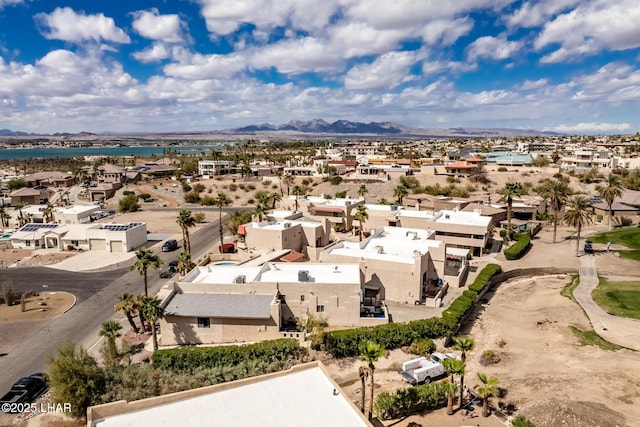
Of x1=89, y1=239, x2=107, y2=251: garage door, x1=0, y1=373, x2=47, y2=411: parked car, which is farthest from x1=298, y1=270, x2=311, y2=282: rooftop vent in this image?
x1=89, y1=239, x2=107, y2=251: garage door

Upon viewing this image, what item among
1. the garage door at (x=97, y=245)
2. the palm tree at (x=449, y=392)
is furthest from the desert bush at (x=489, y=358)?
the garage door at (x=97, y=245)

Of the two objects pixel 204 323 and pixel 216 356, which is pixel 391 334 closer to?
pixel 216 356

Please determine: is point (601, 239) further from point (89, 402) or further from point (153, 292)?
point (89, 402)

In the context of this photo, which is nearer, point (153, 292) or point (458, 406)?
point (458, 406)

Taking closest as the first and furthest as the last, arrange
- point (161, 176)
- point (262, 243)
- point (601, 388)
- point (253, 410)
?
point (253, 410)
point (601, 388)
point (262, 243)
point (161, 176)

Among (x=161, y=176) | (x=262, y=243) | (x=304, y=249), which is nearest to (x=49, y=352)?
(x=262, y=243)

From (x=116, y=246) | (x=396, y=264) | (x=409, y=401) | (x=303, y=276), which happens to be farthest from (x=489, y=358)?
(x=116, y=246)
